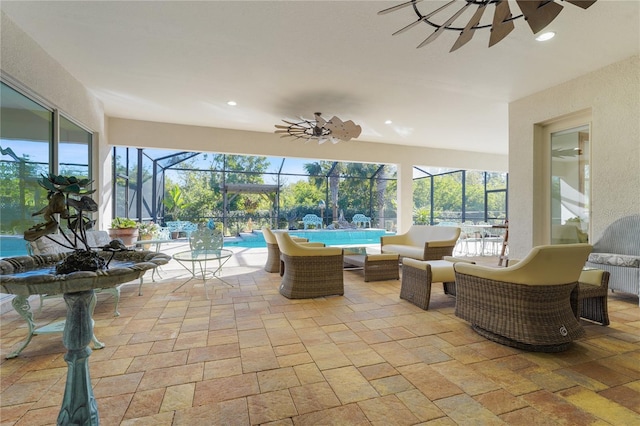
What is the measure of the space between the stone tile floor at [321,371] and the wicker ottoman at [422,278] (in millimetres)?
191

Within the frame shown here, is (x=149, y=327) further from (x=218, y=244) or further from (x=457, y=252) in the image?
(x=457, y=252)

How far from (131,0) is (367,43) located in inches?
92.0

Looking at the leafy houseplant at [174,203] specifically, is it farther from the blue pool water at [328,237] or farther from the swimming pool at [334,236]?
the swimming pool at [334,236]

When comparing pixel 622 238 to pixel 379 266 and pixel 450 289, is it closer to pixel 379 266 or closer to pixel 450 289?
pixel 450 289

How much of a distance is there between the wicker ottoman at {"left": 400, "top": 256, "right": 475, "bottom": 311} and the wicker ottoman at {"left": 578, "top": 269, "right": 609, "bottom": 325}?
1012mm

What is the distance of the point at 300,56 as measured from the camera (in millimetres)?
3775

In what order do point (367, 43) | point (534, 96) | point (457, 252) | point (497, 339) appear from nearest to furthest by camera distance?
point (497, 339) → point (367, 43) → point (534, 96) → point (457, 252)

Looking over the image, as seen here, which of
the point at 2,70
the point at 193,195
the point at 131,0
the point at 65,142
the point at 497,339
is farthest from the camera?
the point at 193,195

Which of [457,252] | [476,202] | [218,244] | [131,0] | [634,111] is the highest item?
[131,0]

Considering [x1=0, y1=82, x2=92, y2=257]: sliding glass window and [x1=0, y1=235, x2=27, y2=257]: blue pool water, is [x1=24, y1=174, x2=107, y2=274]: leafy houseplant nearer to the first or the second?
[x1=0, y1=82, x2=92, y2=257]: sliding glass window

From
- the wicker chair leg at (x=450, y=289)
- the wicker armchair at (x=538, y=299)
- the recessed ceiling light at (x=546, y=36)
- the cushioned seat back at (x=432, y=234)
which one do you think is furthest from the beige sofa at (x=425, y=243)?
the recessed ceiling light at (x=546, y=36)

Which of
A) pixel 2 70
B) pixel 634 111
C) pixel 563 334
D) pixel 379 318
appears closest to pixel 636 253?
pixel 634 111

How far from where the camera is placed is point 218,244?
473 cm

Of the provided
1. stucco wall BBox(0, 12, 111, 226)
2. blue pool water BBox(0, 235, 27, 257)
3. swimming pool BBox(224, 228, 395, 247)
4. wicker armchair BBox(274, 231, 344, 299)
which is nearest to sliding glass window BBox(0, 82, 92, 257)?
blue pool water BBox(0, 235, 27, 257)
